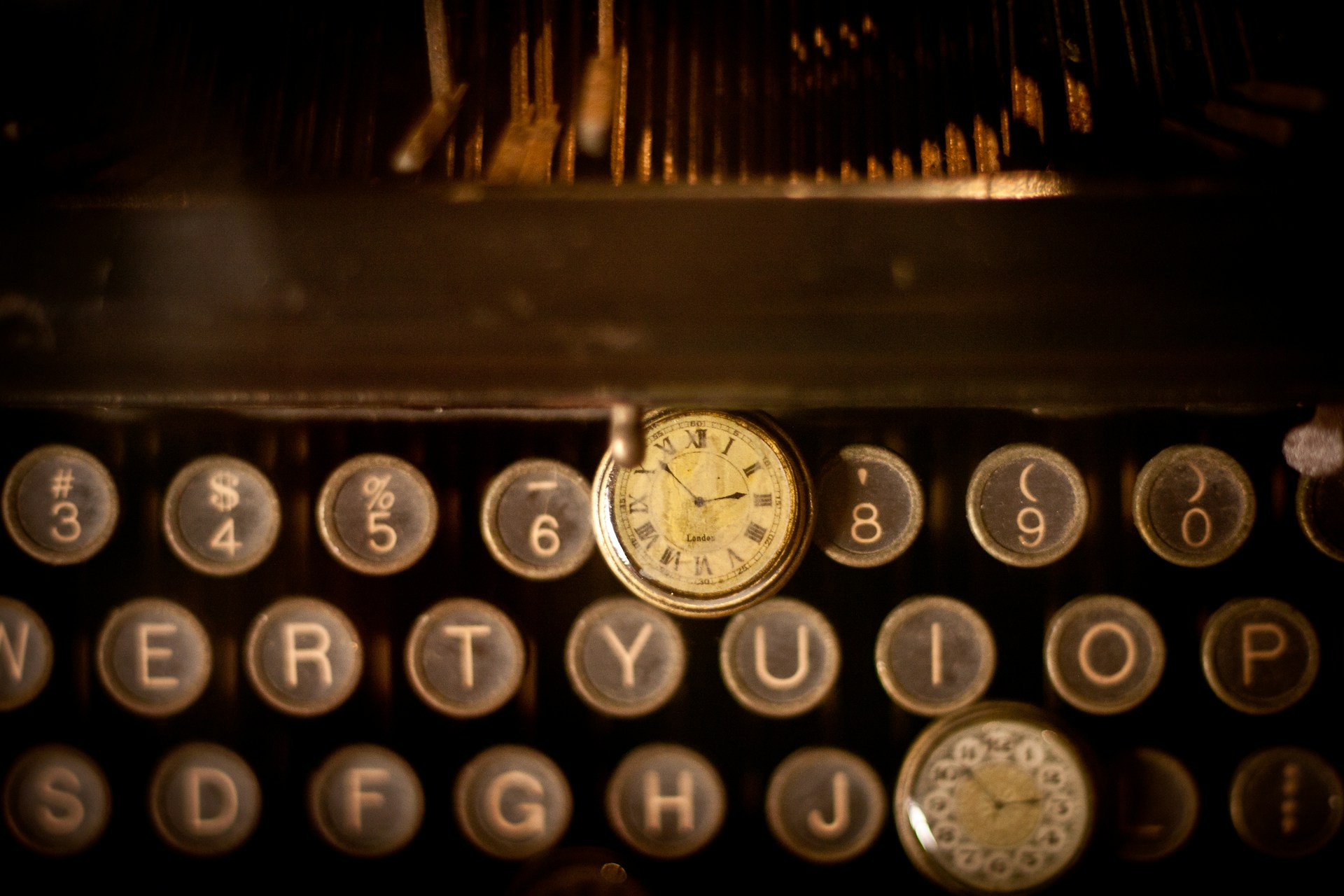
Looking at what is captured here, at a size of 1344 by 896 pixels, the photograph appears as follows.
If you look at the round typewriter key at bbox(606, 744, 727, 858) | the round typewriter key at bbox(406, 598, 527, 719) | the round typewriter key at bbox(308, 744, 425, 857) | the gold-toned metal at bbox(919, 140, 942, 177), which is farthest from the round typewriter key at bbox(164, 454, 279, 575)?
the gold-toned metal at bbox(919, 140, 942, 177)

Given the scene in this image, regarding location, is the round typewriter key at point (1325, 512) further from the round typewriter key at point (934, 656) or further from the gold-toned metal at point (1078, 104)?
the gold-toned metal at point (1078, 104)

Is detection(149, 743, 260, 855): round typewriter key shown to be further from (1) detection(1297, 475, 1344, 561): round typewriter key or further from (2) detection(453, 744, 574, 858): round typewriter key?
(1) detection(1297, 475, 1344, 561): round typewriter key

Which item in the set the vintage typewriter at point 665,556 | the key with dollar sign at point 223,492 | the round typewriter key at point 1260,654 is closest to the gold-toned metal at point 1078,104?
the vintage typewriter at point 665,556

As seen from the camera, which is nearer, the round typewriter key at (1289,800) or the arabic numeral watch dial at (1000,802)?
the arabic numeral watch dial at (1000,802)

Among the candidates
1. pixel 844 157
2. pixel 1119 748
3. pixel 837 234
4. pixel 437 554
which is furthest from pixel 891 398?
pixel 1119 748

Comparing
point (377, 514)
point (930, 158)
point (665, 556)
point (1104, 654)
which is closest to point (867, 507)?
point (665, 556)

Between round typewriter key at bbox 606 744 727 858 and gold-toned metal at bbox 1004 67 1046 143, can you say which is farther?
round typewriter key at bbox 606 744 727 858
